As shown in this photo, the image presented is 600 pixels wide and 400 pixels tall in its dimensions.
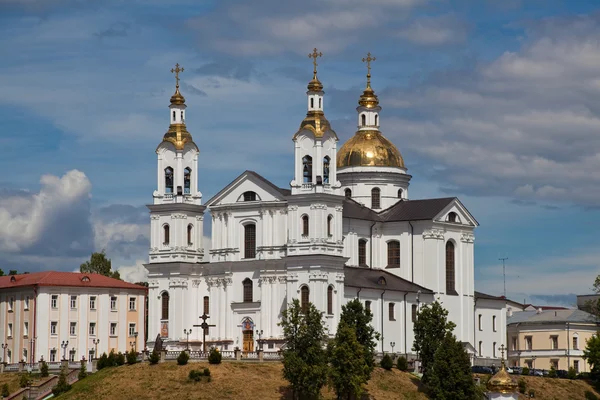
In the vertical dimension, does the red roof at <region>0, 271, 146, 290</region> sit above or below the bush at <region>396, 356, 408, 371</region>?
above

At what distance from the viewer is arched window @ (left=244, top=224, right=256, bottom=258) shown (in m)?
108

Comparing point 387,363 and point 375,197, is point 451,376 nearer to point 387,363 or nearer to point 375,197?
point 387,363

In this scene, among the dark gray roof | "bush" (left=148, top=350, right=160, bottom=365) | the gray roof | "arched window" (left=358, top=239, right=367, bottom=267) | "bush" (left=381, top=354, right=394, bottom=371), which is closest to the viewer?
"bush" (left=148, top=350, right=160, bottom=365)

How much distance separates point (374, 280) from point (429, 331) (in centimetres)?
910

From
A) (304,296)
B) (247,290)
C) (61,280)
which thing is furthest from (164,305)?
(304,296)

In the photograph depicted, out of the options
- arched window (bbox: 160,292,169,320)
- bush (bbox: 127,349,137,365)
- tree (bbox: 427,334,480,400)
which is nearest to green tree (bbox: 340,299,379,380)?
tree (bbox: 427,334,480,400)

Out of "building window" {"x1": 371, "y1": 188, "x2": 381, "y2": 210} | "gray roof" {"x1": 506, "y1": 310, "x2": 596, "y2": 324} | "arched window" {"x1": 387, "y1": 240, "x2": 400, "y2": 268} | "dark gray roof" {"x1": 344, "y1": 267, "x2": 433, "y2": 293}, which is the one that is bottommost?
"gray roof" {"x1": 506, "y1": 310, "x2": 596, "y2": 324}

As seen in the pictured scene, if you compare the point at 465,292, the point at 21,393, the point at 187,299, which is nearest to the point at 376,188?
the point at 465,292

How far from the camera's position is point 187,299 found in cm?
11000

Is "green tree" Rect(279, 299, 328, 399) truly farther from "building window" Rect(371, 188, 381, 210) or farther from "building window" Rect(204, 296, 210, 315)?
"building window" Rect(371, 188, 381, 210)

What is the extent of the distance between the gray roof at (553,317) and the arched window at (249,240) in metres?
33.3

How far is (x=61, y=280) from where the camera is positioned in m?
116

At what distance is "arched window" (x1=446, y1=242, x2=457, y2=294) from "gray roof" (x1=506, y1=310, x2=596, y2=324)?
1708cm

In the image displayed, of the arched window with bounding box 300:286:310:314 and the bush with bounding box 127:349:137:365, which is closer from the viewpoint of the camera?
the bush with bounding box 127:349:137:365
